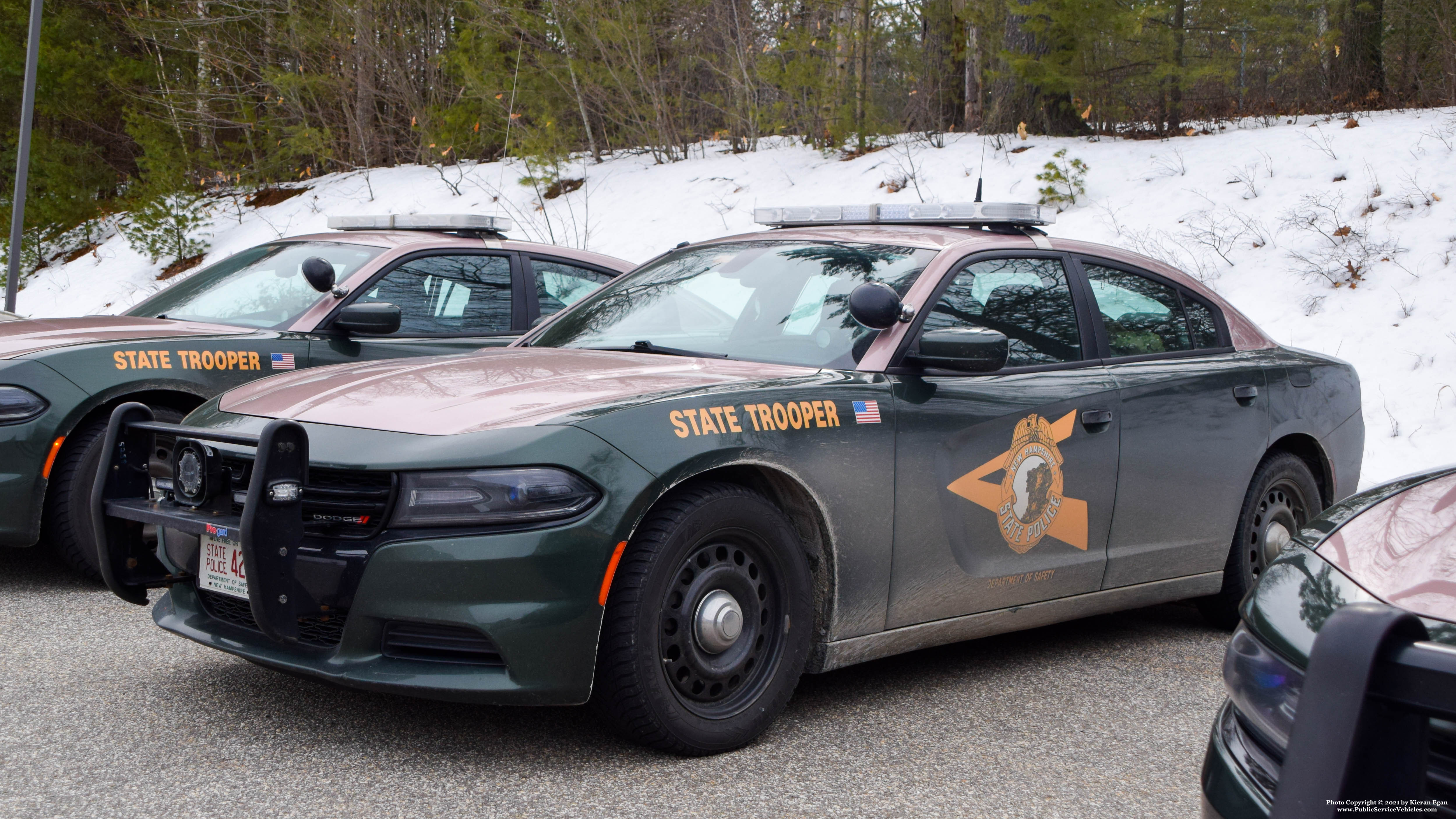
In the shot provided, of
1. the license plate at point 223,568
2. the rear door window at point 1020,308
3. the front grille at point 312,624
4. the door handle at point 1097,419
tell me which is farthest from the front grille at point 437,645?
the door handle at point 1097,419

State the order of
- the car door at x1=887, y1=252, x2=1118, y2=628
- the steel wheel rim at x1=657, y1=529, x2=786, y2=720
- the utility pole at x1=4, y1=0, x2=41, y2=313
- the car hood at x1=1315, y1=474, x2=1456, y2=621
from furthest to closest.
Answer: the utility pole at x1=4, y1=0, x2=41, y2=313 → the car door at x1=887, y1=252, x2=1118, y2=628 → the steel wheel rim at x1=657, y1=529, x2=786, y2=720 → the car hood at x1=1315, y1=474, x2=1456, y2=621

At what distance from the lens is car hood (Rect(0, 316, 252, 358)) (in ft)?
17.1

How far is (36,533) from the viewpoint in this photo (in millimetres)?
4988

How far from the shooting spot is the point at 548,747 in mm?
3361

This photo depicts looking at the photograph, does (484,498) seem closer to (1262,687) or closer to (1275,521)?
(1262,687)

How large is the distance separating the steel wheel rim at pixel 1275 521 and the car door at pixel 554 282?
338cm

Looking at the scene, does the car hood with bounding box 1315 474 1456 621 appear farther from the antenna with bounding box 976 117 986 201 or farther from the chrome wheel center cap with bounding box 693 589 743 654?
the antenna with bounding box 976 117 986 201

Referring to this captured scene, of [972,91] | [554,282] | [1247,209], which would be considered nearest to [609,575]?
[554,282]

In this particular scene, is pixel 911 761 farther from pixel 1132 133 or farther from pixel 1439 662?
pixel 1132 133

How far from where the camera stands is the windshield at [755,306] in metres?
4.00

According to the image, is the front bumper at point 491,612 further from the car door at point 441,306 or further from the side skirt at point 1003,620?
the car door at point 441,306

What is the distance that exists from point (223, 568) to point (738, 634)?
1.37 meters

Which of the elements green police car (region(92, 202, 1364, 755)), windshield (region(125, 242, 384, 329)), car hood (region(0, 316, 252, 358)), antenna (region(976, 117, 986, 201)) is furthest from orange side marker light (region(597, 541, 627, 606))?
antenna (region(976, 117, 986, 201))

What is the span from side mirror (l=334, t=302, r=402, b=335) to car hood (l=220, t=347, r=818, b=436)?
4.86 feet
